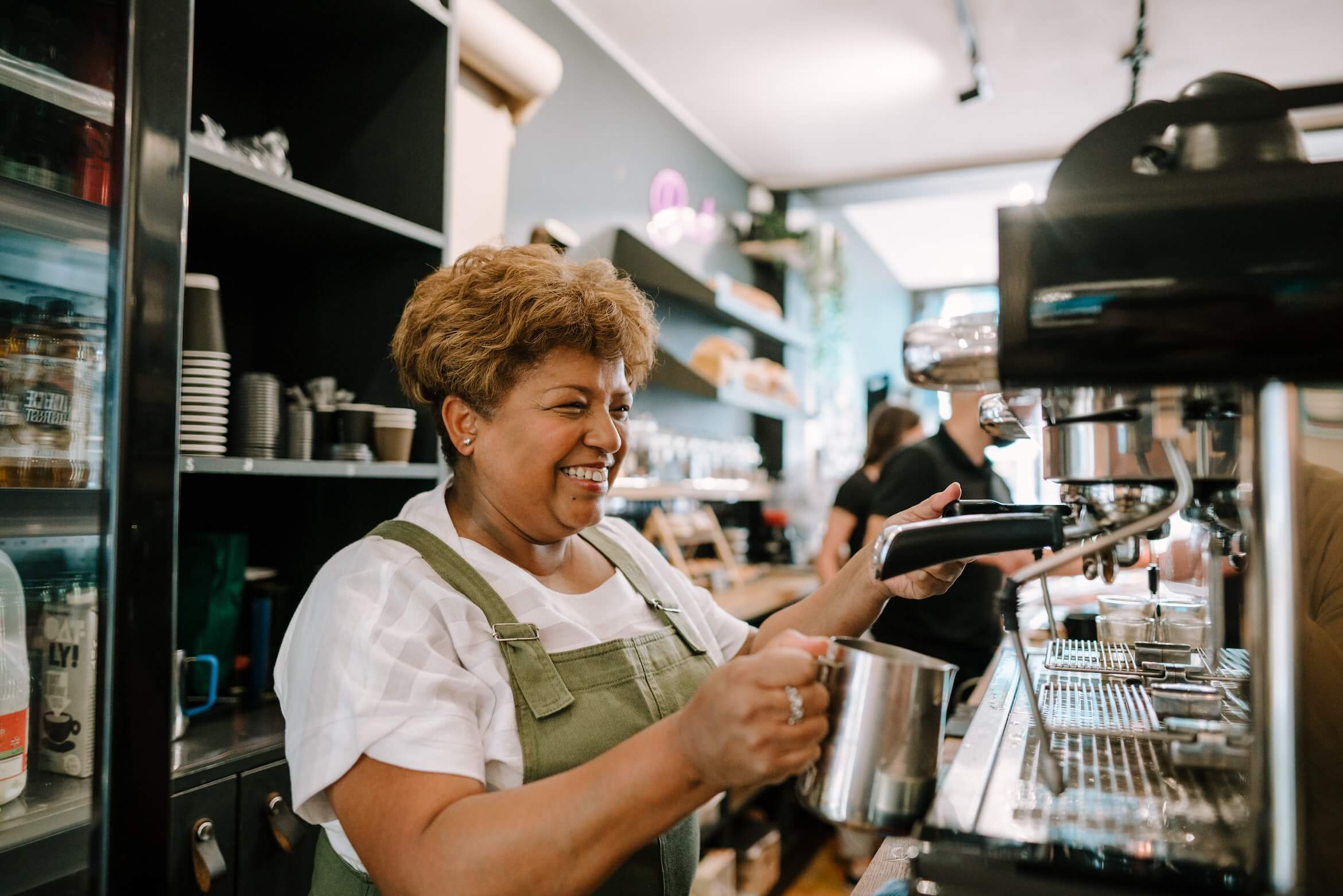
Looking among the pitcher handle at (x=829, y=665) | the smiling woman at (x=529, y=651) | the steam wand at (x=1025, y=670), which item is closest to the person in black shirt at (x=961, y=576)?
the smiling woman at (x=529, y=651)

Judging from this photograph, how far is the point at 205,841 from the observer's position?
1347 mm

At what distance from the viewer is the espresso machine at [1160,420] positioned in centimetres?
63

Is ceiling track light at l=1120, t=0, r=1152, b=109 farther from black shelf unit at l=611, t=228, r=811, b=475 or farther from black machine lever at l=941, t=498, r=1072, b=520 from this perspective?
black machine lever at l=941, t=498, r=1072, b=520

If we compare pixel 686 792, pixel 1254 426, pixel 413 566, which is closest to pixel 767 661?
pixel 686 792

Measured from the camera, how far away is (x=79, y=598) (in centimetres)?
129

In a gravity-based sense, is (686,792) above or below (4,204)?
below

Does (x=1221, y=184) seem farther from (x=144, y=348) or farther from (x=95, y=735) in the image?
(x=95, y=735)

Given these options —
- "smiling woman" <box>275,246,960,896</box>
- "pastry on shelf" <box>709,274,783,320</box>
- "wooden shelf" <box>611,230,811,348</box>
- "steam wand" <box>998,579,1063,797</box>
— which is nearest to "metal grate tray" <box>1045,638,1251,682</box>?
"smiling woman" <box>275,246,960,896</box>

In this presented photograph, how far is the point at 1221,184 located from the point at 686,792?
0.63m

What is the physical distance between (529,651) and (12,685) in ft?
2.52

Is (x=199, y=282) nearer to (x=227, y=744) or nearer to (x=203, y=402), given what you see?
(x=203, y=402)

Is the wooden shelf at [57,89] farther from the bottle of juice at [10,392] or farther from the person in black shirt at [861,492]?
the person in black shirt at [861,492]

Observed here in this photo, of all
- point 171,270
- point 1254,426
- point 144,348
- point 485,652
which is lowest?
point 485,652

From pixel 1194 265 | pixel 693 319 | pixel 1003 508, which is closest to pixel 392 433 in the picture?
pixel 1003 508
